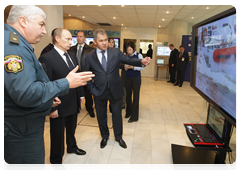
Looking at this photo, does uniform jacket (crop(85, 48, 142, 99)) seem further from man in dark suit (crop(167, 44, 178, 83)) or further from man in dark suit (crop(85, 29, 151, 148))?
man in dark suit (crop(167, 44, 178, 83))

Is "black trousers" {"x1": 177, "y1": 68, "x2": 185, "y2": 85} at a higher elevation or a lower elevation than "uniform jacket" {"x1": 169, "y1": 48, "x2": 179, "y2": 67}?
lower

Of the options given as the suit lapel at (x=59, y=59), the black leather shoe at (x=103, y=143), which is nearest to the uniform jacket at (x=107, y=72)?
the suit lapel at (x=59, y=59)

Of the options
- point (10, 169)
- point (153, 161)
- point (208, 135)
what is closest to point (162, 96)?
point (153, 161)

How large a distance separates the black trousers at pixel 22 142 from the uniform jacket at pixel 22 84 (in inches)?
3.5

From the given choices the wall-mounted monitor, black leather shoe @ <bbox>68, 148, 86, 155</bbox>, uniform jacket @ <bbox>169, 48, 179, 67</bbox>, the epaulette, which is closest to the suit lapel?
the epaulette

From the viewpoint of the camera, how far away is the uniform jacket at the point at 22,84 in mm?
925

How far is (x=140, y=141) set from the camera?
2744 millimetres

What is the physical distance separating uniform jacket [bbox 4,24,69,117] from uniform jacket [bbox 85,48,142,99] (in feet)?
3.98

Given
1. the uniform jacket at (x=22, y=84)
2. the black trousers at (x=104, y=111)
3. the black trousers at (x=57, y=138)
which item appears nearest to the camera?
the uniform jacket at (x=22, y=84)

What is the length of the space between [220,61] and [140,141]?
6.51ft

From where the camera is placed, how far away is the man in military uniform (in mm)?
941

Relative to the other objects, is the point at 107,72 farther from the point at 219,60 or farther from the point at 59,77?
the point at 219,60

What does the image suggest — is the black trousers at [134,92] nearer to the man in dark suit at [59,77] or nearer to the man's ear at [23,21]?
the man in dark suit at [59,77]
